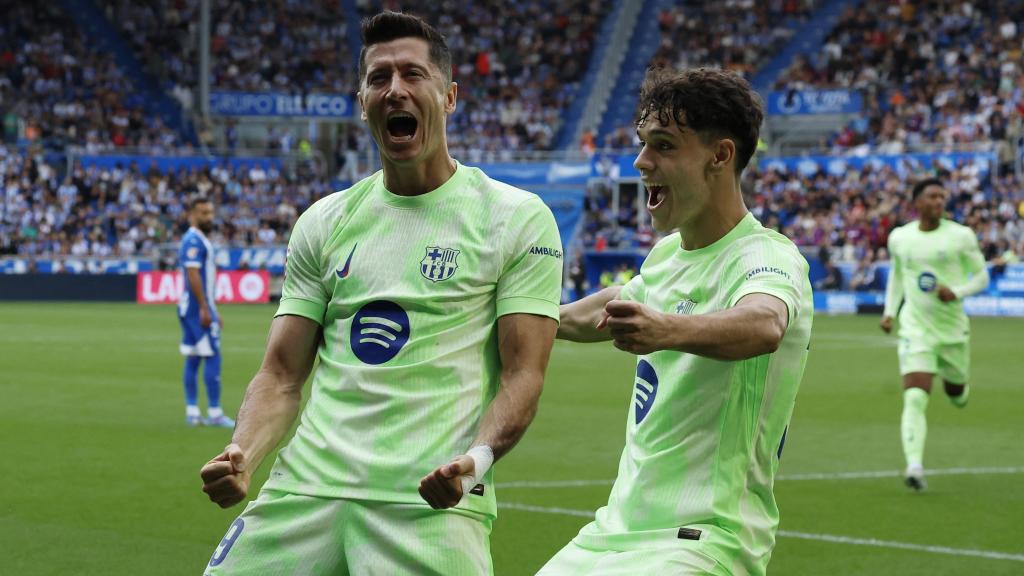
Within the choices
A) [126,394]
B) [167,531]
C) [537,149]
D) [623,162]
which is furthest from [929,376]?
[537,149]

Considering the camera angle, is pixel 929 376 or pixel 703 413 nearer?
pixel 703 413

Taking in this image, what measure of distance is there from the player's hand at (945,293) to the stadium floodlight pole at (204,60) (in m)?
41.0

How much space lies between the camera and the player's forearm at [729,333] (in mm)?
3266

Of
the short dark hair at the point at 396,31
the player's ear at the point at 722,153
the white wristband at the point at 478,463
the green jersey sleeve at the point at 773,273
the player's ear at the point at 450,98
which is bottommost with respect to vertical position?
the white wristband at the point at 478,463

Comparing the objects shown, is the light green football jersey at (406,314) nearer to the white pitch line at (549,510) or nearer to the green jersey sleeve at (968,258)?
the white pitch line at (549,510)

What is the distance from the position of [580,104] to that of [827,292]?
15.6 meters

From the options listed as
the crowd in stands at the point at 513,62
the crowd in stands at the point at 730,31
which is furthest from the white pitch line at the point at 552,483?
the crowd in stands at the point at 730,31

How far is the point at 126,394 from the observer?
1750cm

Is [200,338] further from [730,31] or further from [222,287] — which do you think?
[730,31]

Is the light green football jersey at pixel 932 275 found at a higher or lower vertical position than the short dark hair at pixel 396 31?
lower

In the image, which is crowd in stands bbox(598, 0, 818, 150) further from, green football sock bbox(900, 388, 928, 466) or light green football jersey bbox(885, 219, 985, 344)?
green football sock bbox(900, 388, 928, 466)

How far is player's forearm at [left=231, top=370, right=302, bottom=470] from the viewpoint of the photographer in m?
3.82

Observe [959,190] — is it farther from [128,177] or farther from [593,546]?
[593,546]

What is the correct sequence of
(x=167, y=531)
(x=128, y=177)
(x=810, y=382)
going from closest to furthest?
(x=167, y=531) < (x=810, y=382) < (x=128, y=177)
